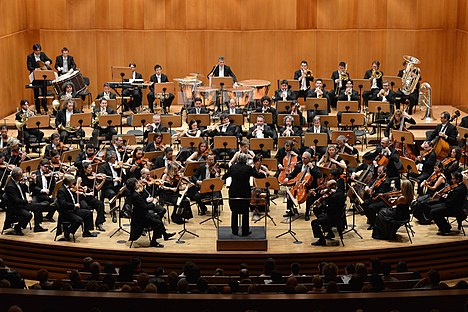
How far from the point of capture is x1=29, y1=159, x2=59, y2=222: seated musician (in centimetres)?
1360

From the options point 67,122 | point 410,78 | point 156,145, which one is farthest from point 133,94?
point 410,78

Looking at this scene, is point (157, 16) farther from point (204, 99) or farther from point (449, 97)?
point (449, 97)

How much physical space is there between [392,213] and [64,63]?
9021mm

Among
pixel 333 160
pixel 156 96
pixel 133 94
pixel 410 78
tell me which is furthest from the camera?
pixel 133 94

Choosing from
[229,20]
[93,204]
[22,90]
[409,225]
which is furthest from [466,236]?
[22,90]

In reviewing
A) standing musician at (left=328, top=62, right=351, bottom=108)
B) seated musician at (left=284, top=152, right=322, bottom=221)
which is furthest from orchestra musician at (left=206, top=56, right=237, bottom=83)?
seated musician at (left=284, top=152, right=322, bottom=221)

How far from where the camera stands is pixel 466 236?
13.1 metres

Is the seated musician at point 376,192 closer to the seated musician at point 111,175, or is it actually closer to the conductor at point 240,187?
the conductor at point 240,187

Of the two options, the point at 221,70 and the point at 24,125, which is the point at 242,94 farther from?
the point at 24,125

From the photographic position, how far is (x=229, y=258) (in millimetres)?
12445

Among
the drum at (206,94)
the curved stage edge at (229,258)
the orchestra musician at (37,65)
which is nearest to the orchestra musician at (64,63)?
the orchestra musician at (37,65)

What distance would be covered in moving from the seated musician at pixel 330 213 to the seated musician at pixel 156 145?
10.5 ft

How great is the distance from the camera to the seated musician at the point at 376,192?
43.6 ft

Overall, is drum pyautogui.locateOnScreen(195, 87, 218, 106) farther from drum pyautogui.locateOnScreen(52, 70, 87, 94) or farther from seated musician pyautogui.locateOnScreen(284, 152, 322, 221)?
seated musician pyautogui.locateOnScreen(284, 152, 322, 221)
